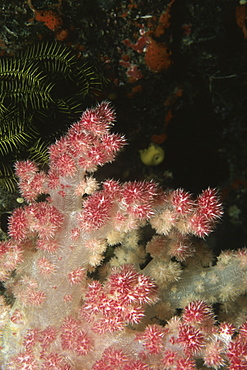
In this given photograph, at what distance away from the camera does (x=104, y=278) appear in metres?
2.60

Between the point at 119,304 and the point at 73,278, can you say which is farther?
the point at 73,278

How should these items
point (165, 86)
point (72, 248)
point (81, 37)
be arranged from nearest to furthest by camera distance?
1. point (72, 248)
2. point (81, 37)
3. point (165, 86)

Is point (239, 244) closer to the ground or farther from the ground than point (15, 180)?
closer to the ground

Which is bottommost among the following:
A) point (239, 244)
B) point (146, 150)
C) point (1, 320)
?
point (239, 244)

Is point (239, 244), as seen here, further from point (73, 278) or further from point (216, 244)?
point (73, 278)

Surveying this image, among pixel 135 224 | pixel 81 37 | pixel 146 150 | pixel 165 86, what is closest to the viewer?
pixel 135 224

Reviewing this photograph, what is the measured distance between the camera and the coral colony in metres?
1.97

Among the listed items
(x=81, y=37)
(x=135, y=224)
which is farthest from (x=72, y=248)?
(x=81, y=37)

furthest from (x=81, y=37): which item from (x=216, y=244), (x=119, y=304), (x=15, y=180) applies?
(x=216, y=244)

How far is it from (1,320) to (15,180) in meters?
1.25

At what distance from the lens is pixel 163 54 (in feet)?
9.94

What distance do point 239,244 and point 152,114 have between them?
3.11 m

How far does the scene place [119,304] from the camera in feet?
6.28

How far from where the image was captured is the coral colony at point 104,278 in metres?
1.97
